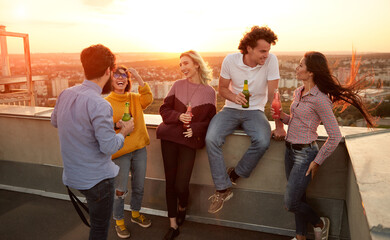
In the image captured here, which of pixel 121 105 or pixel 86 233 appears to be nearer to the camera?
pixel 121 105

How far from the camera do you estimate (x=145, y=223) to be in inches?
115

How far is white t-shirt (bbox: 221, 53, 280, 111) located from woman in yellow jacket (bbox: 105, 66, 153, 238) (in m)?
0.79

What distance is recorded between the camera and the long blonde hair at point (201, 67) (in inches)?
104

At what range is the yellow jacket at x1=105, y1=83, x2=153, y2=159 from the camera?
2484 millimetres

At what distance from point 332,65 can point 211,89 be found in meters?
1.05

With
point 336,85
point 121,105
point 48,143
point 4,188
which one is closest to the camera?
point 336,85

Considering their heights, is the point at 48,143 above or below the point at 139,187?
above

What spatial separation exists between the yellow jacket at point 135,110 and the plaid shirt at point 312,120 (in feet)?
4.27

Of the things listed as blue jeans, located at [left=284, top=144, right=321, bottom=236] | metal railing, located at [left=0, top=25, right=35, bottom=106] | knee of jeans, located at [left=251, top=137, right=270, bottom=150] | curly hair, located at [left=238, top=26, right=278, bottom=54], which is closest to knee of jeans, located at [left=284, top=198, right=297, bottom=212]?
blue jeans, located at [left=284, top=144, right=321, bottom=236]

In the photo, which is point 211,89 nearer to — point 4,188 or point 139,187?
point 139,187

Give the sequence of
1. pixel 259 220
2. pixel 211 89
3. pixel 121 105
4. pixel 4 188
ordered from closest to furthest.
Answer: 1. pixel 121 105
2. pixel 211 89
3. pixel 259 220
4. pixel 4 188

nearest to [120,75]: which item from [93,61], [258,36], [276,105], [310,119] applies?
[93,61]

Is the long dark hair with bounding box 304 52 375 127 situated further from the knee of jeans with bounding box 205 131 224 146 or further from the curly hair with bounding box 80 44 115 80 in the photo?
the curly hair with bounding box 80 44 115 80

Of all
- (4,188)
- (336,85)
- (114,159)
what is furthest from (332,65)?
(4,188)
